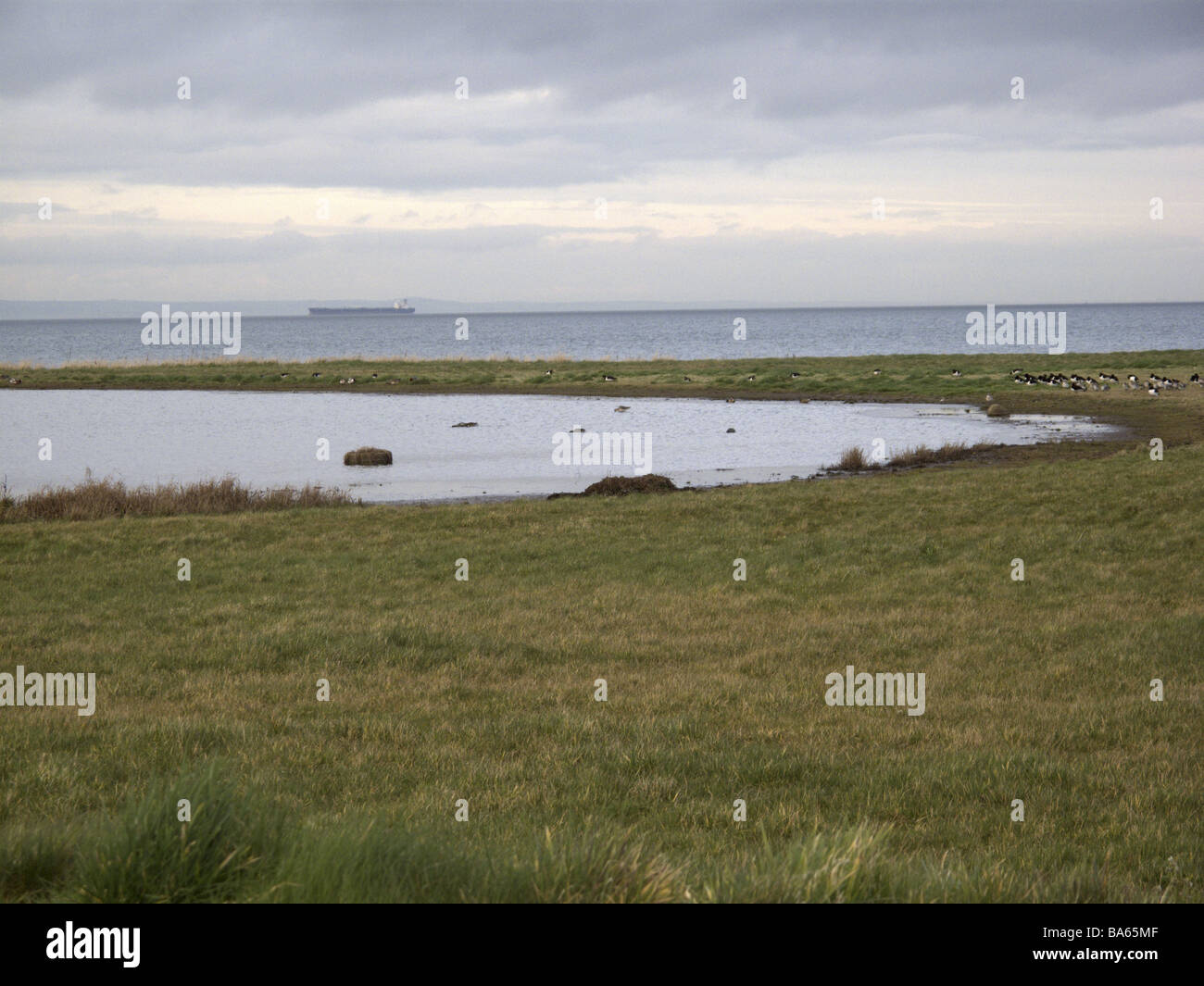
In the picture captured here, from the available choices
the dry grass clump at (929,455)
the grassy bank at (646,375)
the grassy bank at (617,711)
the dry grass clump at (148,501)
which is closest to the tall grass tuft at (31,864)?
the grassy bank at (617,711)

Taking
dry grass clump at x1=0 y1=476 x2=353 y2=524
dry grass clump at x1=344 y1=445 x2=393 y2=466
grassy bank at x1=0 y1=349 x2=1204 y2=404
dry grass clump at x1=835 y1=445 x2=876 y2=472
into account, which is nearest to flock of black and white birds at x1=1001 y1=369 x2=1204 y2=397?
grassy bank at x1=0 y1=349 x2=1204 y2=404

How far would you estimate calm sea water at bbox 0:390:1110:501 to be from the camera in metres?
32.2

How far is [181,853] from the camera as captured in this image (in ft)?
14.3

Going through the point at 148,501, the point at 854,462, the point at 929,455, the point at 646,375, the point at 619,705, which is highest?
the point at 646,375

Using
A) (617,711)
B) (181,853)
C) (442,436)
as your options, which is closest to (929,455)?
(442,436)

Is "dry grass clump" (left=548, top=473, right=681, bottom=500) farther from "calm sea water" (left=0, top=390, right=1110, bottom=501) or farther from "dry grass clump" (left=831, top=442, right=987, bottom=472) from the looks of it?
"dry grass clump" (left=831, top=442, right=987, bottom=472)

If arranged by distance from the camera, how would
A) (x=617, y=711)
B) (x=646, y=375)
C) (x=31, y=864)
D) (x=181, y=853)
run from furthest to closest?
1. (x=646, y=375)
2. (x=617, y=711)
3. (x=31, y=864)
4. (x=181, y=853)

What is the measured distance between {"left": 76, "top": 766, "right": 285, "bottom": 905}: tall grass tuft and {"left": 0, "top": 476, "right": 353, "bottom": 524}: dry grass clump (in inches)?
850

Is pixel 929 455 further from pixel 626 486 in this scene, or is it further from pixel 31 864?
pixel 31 864

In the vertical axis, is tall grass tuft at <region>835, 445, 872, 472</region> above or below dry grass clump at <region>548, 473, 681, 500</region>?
above

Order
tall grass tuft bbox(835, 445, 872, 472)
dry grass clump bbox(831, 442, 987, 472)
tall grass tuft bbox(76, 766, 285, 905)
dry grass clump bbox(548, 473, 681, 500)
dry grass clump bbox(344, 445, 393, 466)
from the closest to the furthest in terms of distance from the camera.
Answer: tall grass tuft bbox(76, 766, 285, 905) < dry grass clump bbox(548, 473, 681, 500) < tall grass tuft bbox(835, 445, 872, 472) < dry grass clump bbox(831, 442, 987, 472) < dry grass clump bbox(344, 445, 393, 466)

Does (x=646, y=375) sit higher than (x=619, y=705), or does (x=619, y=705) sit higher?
(x=646, y=375)

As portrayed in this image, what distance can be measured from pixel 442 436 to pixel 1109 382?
34.7m
